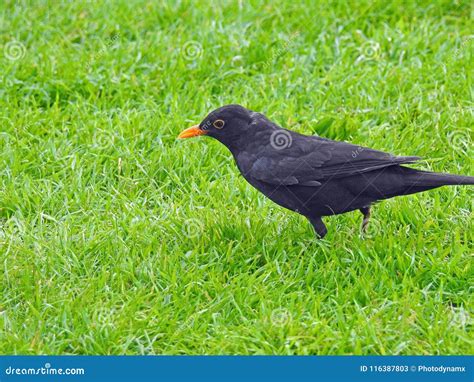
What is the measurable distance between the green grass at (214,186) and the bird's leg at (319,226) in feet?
0.19

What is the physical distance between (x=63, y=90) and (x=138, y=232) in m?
2.23

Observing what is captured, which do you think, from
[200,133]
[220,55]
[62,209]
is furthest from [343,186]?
[220,55]

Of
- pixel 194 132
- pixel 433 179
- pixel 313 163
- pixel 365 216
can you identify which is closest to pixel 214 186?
pixel 194 132

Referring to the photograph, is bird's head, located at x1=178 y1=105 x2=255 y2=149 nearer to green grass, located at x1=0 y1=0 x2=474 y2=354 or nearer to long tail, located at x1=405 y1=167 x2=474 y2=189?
green grass, located at x1=0 y1=0 x2=474 y2=354

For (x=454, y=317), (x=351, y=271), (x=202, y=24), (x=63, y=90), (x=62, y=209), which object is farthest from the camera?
(x=202, y=24)

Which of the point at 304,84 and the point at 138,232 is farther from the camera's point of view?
the point at 304,84

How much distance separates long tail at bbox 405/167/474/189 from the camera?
5.19 metres

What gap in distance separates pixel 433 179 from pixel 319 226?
0.75 metres

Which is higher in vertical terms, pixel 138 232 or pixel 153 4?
pixel 153 4

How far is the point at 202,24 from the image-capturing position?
329 inches

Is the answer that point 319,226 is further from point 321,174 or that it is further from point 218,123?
point 218,123

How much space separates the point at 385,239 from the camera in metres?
5.50

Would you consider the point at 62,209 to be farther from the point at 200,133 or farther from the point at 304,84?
the point at 304,84

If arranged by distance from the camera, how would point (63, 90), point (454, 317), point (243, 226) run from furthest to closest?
point (63, 90) → point (243, 226) → point (454, 317)
